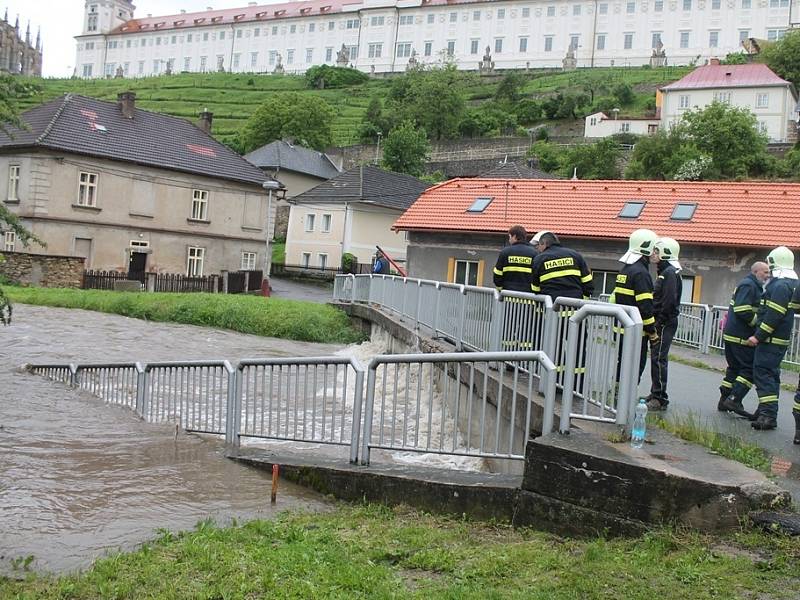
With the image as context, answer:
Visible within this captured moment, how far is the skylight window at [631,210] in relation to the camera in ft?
95.9

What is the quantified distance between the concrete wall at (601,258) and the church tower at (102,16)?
143782 mm

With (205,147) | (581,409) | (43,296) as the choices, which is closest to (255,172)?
(205,147)

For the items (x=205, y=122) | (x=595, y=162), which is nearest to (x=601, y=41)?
(x=595, y=162)

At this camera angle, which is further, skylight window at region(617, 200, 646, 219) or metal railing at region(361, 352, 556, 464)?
skylight window at region(617, 200, 646, 219)

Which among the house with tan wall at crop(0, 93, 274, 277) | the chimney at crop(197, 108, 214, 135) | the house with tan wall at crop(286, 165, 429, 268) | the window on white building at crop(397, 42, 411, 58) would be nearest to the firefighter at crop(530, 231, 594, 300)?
the house with tan wall at crop(0, 93, 274, 277)

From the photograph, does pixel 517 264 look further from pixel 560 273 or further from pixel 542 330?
pixel 542 330

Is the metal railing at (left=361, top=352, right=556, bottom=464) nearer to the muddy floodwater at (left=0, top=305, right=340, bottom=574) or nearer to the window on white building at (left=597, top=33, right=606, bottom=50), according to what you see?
the muddy floodwater at (left=0, top=305, right=340, bottom=574)

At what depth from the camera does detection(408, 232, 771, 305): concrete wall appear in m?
26.7

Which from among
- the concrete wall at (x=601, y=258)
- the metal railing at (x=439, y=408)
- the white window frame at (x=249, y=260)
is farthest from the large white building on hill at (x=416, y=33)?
the metal railing at (x=439, y=408)

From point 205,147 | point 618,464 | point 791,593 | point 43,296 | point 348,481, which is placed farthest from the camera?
point 205,147

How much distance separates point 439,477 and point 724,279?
22.6 metres

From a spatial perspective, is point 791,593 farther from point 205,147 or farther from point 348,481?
point 205,147

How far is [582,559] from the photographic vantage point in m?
5.02

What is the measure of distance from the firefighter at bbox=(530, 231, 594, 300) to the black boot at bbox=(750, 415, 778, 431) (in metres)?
2.22
